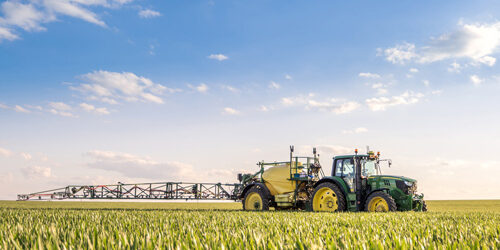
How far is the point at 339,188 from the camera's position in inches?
624

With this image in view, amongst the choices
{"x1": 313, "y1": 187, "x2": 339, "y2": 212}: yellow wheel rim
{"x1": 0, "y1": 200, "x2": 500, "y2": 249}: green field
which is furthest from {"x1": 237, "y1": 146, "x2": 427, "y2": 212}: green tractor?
{"x1": 0, "y1": 200, "x2": 500, "y2": 249}: green field

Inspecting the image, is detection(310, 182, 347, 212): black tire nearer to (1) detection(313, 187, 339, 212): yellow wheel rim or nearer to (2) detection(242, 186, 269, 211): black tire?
(1) detection(313, 187, 339, 212): yellow wheel rim

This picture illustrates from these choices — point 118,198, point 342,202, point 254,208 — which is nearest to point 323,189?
point 342,202

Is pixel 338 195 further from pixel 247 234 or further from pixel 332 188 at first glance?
pixel 247 234

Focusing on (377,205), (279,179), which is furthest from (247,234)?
(279,179)

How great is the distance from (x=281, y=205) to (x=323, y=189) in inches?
89.1

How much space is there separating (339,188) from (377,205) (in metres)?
1.54

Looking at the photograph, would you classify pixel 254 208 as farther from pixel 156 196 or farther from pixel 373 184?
pixel 156 196

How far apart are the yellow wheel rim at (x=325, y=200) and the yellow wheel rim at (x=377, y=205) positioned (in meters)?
1.25

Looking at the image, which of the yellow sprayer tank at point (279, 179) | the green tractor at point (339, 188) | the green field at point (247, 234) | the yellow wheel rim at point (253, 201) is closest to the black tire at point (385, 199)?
the green tractor at point (339, 188)

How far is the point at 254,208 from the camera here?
18.9 m

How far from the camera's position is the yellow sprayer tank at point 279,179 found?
17938 mm

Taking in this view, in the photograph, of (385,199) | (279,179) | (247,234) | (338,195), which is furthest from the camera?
(279,179)

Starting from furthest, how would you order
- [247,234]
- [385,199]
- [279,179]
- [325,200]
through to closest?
[279,179] < [325,200] < [385,199] < [247,234]
